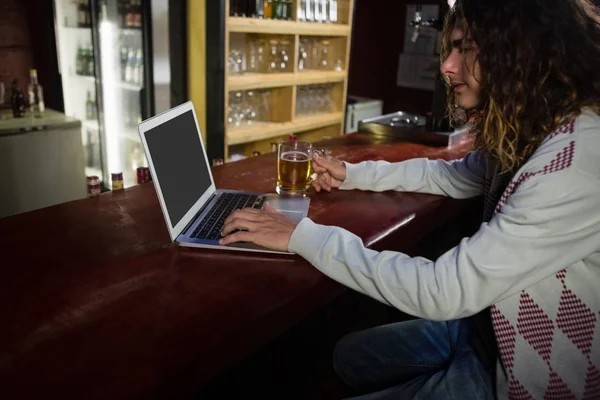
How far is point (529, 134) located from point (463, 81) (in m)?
0.22

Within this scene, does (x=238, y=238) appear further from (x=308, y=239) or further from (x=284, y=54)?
(x=284, y=54)

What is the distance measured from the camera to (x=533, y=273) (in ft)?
3.03

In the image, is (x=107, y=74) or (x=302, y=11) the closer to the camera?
(x=107, y=74)

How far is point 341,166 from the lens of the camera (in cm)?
168

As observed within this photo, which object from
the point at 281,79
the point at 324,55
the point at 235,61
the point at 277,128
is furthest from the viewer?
the point at 324,55

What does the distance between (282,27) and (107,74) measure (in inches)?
55.6

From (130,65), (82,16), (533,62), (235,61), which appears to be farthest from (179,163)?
(82,16)

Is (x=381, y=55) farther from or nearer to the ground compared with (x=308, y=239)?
farther from the ground

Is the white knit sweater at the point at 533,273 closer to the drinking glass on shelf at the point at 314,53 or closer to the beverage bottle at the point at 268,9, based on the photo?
the beverage bottle at the point at 268,9

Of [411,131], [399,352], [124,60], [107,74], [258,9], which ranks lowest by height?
[399,352]

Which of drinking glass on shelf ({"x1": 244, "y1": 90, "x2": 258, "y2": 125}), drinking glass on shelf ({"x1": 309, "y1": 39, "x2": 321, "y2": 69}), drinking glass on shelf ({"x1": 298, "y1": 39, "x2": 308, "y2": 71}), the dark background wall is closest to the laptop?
drinking glass on shelf ({"x1": 244, "y1": 90, "x2": 258, "y2": 125})

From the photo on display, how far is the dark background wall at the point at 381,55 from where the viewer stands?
564cm

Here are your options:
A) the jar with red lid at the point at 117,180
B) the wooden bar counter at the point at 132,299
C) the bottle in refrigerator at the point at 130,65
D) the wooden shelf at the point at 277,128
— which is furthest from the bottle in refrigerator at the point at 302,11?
the wooden bar counter at the point at 132,299

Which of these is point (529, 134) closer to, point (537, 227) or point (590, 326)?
point (537, 227)
